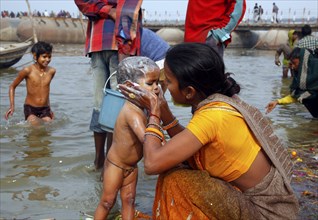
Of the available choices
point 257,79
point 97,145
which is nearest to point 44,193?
point 97,145

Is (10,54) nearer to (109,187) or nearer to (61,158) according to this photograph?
(61,158)

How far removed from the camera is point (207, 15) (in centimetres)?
403

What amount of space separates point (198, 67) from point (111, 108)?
3.00 ft

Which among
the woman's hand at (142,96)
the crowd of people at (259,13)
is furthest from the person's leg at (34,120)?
the crowd of people at (259,13)

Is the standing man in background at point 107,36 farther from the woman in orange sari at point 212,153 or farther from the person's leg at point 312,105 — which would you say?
the person's leg at point 312,105

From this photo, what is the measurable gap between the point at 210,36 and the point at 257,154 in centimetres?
193

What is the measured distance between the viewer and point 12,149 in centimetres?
531

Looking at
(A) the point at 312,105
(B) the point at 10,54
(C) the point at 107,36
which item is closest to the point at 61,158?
(C) the point at 107,36

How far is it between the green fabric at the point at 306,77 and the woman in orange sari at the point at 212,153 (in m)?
3.77

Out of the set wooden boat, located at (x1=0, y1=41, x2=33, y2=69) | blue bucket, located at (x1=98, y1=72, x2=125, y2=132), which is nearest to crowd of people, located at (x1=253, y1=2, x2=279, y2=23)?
wooden boat, located at (x1=0, y1=41, x2=33, y2=69)

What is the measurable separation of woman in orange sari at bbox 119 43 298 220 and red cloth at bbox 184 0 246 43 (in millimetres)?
1708

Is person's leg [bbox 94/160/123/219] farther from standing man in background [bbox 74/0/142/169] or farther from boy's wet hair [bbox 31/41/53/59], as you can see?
boy's wet hair [bbox 31/41/53/59]

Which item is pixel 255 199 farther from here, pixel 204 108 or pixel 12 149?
pixel 12 149

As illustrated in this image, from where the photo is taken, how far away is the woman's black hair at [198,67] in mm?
2246
